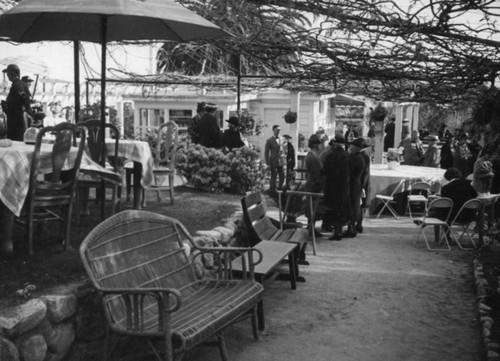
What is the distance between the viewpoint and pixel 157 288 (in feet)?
12.4

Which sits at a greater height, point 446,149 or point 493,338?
point 446,149

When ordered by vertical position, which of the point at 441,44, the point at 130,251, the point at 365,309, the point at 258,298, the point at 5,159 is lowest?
the point at 365,309

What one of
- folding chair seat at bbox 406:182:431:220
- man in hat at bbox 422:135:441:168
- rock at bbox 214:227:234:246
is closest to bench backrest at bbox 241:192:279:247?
rock at bbox 214:227:234:246

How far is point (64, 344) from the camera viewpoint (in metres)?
4.12

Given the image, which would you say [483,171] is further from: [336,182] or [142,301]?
[142,301]

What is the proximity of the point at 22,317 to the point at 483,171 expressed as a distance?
331 inches

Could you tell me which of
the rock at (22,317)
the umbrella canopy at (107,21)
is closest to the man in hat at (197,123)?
the umbrella canopy at (107,21)

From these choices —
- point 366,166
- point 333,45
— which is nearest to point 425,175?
point 366,166

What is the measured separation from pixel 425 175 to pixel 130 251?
9919 mm

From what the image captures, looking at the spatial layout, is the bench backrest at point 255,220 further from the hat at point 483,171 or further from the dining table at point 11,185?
the hat at point 483,171

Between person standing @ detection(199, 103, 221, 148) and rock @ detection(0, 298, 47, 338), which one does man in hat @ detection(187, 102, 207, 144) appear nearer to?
person standing @ detection(199, 103, 221, 148)

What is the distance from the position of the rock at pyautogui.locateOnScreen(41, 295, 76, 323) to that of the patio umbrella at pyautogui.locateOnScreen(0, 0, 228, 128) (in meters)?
2.34

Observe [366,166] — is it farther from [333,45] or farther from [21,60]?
[21,60]

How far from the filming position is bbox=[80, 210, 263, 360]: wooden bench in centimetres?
373
